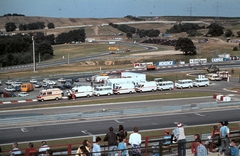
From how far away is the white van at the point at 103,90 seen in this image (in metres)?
45.0

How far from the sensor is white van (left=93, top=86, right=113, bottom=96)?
1770 inches

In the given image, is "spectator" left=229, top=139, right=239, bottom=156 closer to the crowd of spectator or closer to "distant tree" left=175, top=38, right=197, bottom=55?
the crowd of spectator

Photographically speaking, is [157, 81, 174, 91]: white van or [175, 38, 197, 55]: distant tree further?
[175, 38, 197, 55]: distant tree

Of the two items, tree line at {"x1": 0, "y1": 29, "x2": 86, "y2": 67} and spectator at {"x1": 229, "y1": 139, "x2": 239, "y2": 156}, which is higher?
tree line at {"x1": 0, "y1": 29, "x2": 86, "y2": 67}

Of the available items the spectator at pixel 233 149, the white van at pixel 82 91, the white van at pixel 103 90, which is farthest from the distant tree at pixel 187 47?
the spectator at pixel 233 149

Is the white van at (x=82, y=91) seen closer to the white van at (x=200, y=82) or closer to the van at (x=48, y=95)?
the van at (x=48, y=95)

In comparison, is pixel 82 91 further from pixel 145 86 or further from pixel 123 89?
pixel 145 86

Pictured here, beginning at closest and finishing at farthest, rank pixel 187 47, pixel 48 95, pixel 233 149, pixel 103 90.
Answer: pixel 233 149 < pixel 48 95 < pixel 103 90 < pixel 187 47

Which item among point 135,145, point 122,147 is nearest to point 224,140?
point 135,145

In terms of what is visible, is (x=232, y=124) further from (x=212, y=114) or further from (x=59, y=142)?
(x=59, y=142)

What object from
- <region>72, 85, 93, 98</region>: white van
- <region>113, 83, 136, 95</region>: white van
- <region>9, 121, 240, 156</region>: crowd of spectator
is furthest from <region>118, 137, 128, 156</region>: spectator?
<region>113, 83, 136, 95</region>: white van

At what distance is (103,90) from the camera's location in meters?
45.4

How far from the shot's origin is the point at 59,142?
71.5 feet

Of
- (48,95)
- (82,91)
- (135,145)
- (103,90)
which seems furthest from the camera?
(103,90)
